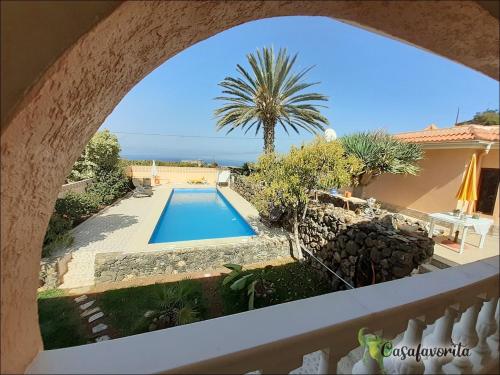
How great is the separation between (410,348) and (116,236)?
9.18 meters

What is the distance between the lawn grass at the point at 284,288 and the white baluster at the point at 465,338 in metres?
4.68

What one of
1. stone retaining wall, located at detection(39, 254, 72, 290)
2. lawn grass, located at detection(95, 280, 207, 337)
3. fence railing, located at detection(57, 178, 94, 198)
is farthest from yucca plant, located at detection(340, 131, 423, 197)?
fence railing, located at detection(57, 178, 94, 198)

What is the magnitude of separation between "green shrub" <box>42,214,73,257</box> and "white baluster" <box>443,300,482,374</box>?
850 centimetres

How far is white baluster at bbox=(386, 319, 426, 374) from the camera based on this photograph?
135 centimetres

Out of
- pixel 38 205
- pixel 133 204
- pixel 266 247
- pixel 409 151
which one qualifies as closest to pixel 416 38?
pixel 38 205

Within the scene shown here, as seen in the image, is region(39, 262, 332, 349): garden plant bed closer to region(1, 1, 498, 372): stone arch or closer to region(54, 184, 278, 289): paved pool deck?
region(54, 184, 278, 289): paved pool deck

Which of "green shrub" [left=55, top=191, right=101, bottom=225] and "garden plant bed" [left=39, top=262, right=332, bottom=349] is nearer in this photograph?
"garden plant bed" [left=39, top=262, right=332, bottom=349]

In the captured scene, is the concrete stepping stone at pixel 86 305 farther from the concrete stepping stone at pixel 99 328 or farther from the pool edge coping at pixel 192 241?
the pool edge coping at pixel 192 241

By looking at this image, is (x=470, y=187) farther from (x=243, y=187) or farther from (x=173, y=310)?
(x=243, y=187)

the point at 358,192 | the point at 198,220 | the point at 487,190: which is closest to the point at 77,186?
the point at 198,220

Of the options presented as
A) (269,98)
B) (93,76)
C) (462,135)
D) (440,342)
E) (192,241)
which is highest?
(269,98)

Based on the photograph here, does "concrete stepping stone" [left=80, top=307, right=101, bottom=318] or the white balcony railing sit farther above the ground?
the white balcony railing

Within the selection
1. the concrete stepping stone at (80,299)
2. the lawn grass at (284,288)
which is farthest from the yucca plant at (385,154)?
the concrete stepping stone at (80,299)

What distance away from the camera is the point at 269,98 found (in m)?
14.7
